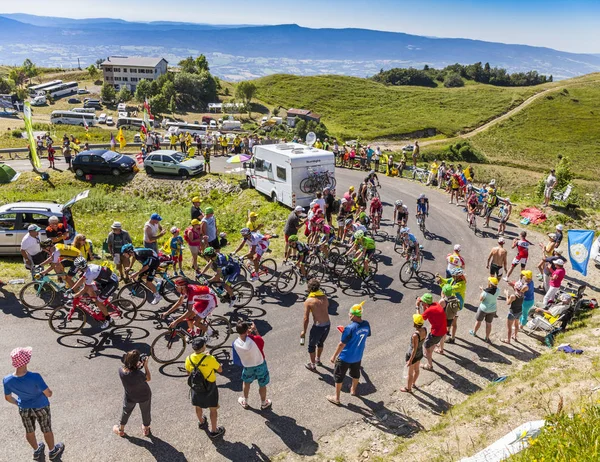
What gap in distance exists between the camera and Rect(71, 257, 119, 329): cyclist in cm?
1039

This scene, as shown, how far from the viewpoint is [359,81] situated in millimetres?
128500

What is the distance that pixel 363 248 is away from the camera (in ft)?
45.2

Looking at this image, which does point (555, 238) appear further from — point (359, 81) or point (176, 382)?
point (359, 81)

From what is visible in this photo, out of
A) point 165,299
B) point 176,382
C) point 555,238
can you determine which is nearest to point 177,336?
point 176,382

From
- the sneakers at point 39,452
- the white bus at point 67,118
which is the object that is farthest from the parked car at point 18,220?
the white bus at point 67,118

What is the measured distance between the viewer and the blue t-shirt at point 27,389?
674 cm

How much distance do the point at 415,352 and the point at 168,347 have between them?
5.52 m

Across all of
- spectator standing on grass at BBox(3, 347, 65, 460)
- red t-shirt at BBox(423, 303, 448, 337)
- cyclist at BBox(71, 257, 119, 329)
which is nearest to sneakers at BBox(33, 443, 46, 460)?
spectator standing on grass at BBox(3, 347, 65, 460)

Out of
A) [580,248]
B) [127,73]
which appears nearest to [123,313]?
[580,248]

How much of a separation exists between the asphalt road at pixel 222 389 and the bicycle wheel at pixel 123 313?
1.15 feet

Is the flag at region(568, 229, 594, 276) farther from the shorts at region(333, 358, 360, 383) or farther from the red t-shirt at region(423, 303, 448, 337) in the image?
the shorts at region(333, 358, 360, 383)

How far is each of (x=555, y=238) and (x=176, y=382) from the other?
40.7ft

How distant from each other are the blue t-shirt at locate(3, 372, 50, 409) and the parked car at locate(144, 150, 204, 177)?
23.8m

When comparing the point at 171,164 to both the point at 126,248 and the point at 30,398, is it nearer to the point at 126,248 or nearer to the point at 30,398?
the point at 126,248
